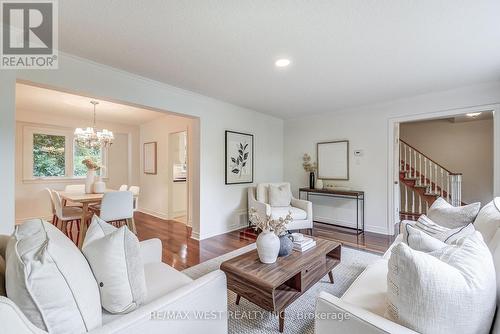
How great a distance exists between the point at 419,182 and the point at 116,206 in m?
6.12

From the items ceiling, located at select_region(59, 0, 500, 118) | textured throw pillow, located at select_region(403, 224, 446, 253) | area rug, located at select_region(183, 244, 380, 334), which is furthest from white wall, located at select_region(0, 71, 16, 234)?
textured throw pillow, located at select_region(403, 224, 446, 253)

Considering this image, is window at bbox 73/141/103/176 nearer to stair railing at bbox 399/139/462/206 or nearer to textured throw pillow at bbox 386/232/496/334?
textured throw pillow at bbox 386/232/496/334

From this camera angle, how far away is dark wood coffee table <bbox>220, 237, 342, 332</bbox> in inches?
59.4

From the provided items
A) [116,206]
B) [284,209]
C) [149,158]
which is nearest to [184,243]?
[116,206]

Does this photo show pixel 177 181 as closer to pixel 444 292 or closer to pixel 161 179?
pixel 161 179

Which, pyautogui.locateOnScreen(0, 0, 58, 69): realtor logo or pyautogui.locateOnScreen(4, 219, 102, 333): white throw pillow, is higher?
pyautogui.locateOnScreen(0, 0, 58, 69): realtor logo

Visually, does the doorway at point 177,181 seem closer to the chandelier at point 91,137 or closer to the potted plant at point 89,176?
the chandelier at point 91,137

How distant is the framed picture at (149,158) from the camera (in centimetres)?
540

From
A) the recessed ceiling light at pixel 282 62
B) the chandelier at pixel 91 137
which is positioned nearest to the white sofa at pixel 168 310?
the recessed ceiling light at pixel 282 62

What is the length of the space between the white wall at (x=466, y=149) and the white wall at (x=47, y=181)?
25.0 feet

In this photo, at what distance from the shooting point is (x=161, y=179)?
205 inches

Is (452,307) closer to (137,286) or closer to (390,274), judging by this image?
(390,274)

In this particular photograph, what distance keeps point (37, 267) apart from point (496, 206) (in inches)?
103

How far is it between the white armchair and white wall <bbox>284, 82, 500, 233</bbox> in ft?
3.67
